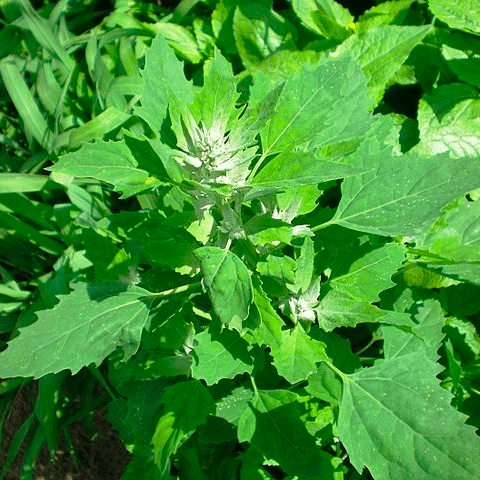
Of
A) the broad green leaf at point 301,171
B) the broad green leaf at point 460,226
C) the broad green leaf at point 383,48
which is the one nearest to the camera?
the broad green leaf at point 301,171

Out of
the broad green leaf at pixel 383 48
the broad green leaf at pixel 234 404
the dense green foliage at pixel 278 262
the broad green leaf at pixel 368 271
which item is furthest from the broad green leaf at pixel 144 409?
the broad green leaf at pixel 383 48

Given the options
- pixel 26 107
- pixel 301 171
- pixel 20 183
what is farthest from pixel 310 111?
pixel 26 107

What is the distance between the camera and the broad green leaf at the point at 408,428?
1.10 metres

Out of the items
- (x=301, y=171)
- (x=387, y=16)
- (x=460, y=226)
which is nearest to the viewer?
(x=301, y=171)

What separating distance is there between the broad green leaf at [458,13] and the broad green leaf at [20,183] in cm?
119

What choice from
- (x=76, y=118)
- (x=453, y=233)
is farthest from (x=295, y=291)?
(x=76, y=118)

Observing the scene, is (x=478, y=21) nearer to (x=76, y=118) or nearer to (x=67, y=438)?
(x=76, y=118)

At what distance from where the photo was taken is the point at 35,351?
1.08 metres

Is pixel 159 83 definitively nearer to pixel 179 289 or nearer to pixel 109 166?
pixel 109 166

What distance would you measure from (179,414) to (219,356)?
189 millimetres

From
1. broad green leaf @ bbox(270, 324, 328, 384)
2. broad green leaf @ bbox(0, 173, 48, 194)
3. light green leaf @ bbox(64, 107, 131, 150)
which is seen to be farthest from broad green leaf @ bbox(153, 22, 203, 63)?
broad green leaf @ bbox(270, 324, 328, 384)

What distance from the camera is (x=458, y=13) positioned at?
5.72 ft

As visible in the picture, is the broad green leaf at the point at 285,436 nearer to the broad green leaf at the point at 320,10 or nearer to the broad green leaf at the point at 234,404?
the broad green leaf at the point at 234,404

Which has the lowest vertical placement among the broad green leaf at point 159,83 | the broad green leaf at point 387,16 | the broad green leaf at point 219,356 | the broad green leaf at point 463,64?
the broad green leaf at point 219,356
